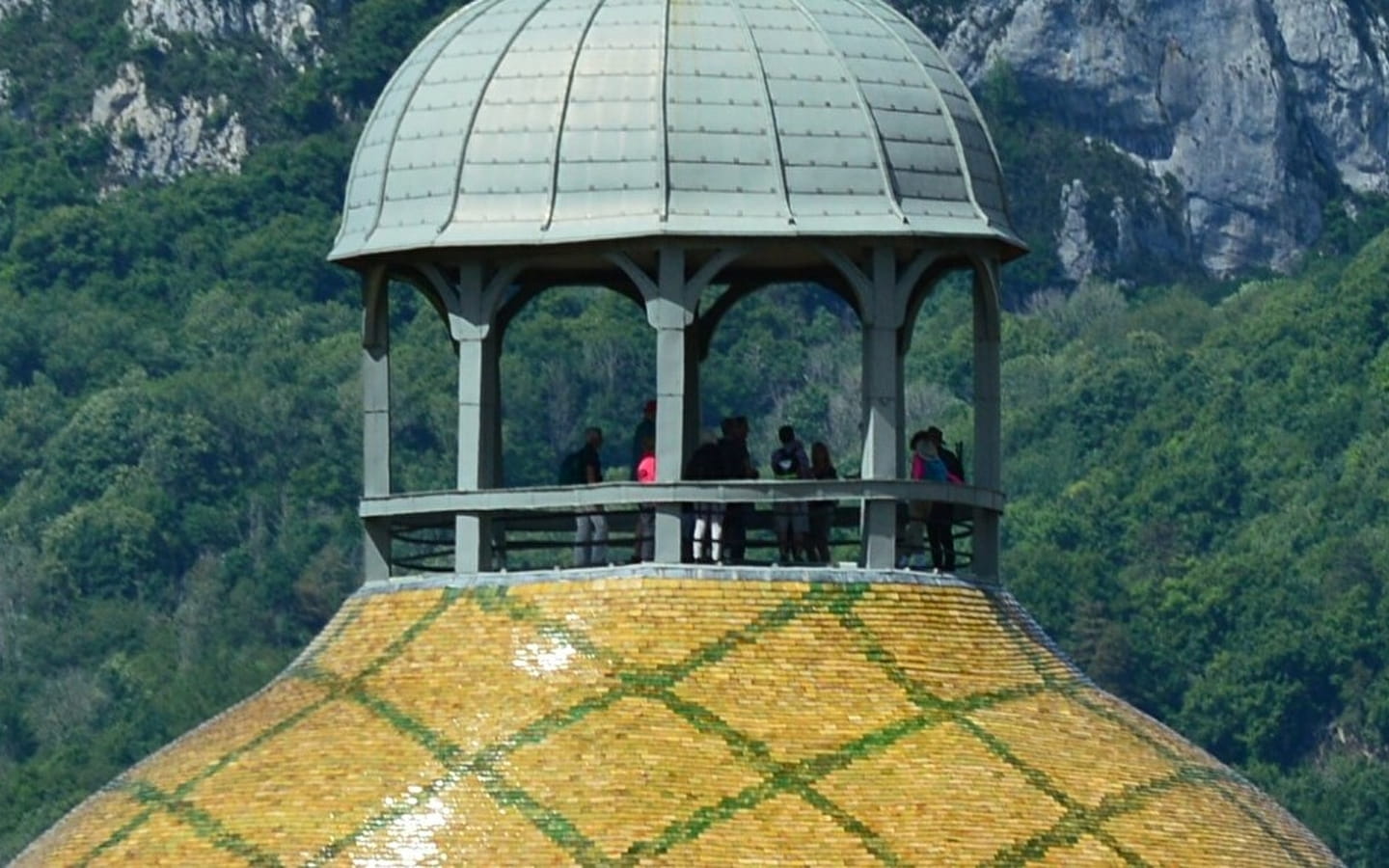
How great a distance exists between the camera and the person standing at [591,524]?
33.6 m

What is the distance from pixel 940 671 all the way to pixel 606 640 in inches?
72.6

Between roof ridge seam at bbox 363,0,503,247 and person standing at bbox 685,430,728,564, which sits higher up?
roof ridge seam at bbox 363,0,503,247

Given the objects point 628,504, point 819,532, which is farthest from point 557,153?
point 819,532

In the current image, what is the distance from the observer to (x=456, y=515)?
33.2m

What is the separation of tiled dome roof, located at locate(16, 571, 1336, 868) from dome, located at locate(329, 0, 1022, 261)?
6.52 ft

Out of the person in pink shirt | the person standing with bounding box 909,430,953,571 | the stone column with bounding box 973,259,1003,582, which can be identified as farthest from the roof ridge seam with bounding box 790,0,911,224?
the person in pink shirt

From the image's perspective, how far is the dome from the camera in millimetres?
32500

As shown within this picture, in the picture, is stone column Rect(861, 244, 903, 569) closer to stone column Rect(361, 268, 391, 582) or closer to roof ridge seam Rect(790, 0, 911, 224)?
roof ridge seam Rect(790, 0, 911, 224)

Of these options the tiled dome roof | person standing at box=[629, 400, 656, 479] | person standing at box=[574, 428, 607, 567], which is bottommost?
→ the tiled dome roof

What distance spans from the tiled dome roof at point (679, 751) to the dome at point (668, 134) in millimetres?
1987

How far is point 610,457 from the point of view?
438 ft

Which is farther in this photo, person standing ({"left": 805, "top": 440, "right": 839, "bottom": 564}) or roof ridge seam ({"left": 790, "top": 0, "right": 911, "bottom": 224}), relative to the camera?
person standing ({"left": 805, "top": 440, "right": 839, "bottom": 564})

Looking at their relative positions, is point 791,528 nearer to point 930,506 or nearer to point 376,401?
point 930,506

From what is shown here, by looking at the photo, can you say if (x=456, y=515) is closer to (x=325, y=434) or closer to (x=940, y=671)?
(x=940, y=671)
